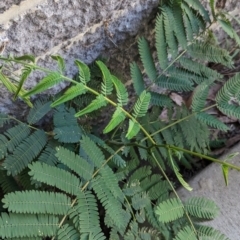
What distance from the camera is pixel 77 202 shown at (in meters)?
1.59

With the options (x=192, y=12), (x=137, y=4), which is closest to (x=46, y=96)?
(x=137, y=4)

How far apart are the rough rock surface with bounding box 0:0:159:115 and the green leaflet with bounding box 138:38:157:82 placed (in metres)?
0.13

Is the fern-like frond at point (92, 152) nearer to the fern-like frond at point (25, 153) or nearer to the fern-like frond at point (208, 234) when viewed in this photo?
the fern-like frond at point (25, 153)

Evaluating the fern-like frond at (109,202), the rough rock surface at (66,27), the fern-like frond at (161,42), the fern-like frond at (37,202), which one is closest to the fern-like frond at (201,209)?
the fern-like frond at (109,202)

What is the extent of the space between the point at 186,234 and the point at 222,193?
0.60 m

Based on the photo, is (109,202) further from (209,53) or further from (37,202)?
(209,53)

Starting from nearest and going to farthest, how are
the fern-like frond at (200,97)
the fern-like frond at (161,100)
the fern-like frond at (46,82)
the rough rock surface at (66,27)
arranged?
1. the fern-like frond at (46,82)
2. the rough rock surface at (66,27)
3. the fern-like frond at (200,97)
4. the fern-like frond at (161,100)

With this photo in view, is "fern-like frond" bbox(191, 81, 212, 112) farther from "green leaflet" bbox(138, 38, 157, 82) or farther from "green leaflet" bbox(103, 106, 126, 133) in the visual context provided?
"green leaflet" bbox(103, 106, 126, 133)

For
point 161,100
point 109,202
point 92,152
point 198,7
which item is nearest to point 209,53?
point 198,7

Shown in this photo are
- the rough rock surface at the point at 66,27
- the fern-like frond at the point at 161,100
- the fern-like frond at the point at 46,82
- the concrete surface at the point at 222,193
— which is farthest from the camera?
the concrete surface at the point at 222,193

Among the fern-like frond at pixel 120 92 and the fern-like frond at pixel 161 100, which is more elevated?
the fern-like frond at pixel 120 92

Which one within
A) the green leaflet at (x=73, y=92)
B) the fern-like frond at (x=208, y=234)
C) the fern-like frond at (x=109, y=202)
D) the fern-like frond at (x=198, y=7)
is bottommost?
the fern-like frond at (x=208, y=234)

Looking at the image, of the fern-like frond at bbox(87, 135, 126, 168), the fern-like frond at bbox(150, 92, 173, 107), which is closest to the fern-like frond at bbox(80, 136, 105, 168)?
the fern-like frond at bbox(87, 135, 126, 168)

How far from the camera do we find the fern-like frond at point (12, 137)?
1.71m
